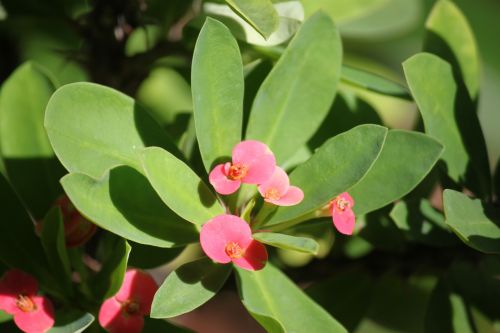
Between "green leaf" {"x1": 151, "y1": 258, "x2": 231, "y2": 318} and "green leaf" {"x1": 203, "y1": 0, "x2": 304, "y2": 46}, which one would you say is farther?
"green leaf" {"x1": 203, "y1": 0, "x2": 304, "y2": 46}

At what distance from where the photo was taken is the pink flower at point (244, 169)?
74 centimetres

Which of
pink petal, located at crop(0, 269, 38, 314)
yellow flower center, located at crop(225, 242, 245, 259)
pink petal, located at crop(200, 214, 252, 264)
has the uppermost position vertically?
pink petal, located at crop(200, 214, 252, 264)

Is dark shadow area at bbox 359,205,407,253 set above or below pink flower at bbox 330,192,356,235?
below

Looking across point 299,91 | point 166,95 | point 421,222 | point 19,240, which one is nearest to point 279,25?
point 299,91

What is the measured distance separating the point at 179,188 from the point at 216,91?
11 centimetres

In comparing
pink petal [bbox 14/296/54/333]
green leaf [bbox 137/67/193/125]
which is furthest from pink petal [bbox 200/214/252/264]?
green leaf [bbox 137/67/193/125]

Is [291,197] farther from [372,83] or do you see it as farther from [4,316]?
[4,316]

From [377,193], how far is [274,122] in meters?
0.15

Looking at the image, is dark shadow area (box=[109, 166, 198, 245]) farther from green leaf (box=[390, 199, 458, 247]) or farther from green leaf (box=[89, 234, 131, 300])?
green leaf (box=[390, 199, 458, 247])

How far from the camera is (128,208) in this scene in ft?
2.40

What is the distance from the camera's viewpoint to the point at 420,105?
32.1 inches

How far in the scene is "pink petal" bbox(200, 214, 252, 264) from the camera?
710 mm

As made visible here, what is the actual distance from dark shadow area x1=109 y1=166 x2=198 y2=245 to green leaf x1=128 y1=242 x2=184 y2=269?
0.09 meters

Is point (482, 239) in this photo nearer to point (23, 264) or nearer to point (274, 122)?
point (274, 122)
